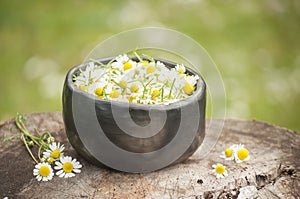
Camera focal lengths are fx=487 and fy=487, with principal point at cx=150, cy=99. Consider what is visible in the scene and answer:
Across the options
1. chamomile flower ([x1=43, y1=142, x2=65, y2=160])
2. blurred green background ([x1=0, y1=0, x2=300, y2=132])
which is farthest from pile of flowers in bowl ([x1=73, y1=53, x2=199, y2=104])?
blurred green background ([x1=0, y1=0, x2=300, y2=132])

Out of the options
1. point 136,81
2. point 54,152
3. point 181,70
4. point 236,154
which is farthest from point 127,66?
point 236,154

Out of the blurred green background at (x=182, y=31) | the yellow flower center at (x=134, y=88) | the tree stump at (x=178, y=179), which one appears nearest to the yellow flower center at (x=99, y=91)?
the yellow flower center at (x=134, y=88)

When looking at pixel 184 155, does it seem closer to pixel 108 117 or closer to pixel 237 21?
pixel 108 117

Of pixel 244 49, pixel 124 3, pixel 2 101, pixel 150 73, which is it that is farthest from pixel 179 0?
pixel 150 73

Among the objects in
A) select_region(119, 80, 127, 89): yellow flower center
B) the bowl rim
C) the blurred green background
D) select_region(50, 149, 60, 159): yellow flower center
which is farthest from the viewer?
the blurred green background

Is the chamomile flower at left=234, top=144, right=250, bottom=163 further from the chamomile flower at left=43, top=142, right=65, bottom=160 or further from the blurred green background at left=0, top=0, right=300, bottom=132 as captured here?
the blurred green background at left=0, top=0, right=300, bottom=132

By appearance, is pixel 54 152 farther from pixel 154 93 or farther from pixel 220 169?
pixel 220 169
